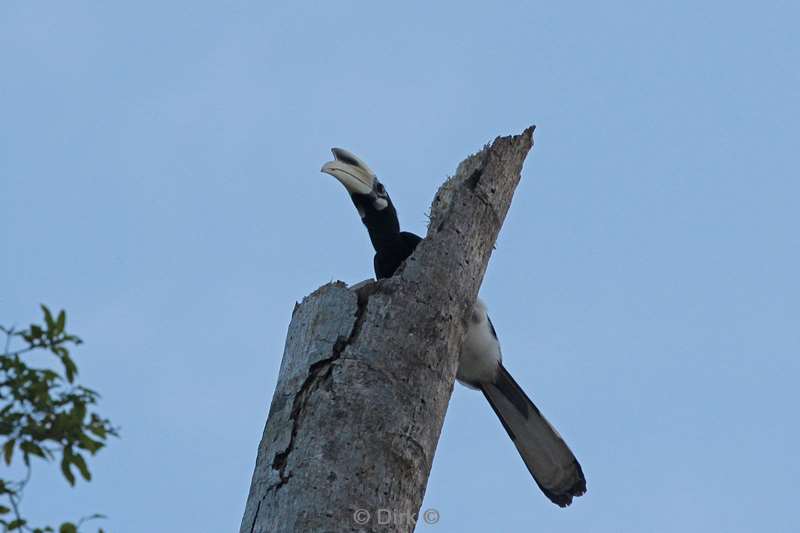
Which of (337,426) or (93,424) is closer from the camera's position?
(93,424)

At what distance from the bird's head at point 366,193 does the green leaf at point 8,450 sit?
10.3 feet

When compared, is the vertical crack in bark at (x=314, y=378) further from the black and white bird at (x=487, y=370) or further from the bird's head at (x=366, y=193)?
the bird's head at (x=366, y=193)

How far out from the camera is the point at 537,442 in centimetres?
490

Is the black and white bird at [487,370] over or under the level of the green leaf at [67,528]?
over

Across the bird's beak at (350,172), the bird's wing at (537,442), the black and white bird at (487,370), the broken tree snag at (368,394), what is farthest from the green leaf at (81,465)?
the bird's beak at (350,172)

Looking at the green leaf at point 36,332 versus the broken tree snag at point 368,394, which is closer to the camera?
the green leaf at point 36,332

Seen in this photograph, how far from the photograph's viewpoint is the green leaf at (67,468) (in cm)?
238

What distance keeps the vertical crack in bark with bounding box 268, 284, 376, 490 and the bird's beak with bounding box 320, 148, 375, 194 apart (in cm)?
164

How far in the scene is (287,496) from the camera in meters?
3.21

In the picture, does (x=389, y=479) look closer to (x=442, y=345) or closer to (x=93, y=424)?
(x=442, y=345)

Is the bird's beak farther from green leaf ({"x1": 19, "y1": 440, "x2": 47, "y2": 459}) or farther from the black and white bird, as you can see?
green leaf ({"x1": 19, "y1": 440, "x2": 47, "y2": 459})

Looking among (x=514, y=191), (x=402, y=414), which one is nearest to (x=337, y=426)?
(x=402, y=414)

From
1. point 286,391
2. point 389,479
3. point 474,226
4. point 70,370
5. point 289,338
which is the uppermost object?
point 474,226

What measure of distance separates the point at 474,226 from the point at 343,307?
62cm
